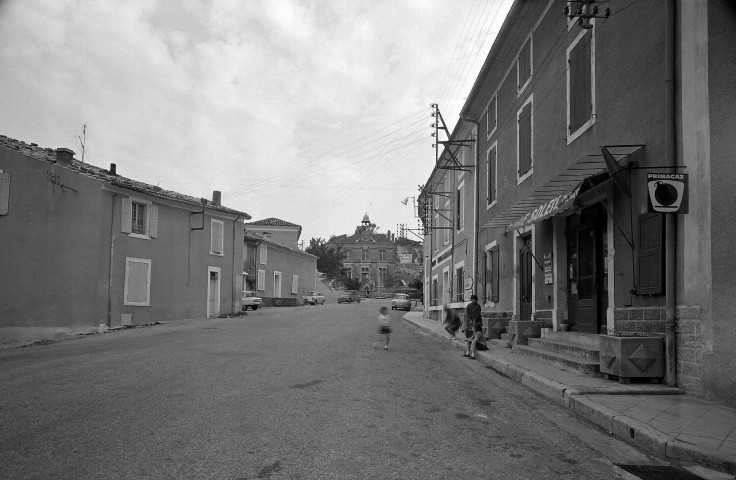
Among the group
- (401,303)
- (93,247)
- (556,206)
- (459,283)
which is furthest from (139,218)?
(401,303)

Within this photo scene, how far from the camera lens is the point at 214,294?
98.7 ft

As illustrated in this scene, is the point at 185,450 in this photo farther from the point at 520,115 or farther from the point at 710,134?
the point at 520,115

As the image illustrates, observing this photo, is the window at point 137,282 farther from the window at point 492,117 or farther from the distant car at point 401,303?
the distant car at point 401,303

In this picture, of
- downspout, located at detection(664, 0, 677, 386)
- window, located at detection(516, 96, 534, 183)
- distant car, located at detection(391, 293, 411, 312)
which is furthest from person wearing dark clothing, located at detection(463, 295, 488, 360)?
distant car, located at detection(391, 293, 411, 312)

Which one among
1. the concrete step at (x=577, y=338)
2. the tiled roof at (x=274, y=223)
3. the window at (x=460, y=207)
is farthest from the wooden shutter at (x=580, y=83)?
the tiled roof at (x=274, y=223)

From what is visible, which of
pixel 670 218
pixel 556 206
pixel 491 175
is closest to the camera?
pixel 670 218

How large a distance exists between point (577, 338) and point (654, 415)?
4.63m

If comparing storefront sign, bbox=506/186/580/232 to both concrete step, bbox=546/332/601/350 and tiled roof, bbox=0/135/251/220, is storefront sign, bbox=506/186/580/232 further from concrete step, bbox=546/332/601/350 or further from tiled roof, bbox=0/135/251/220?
tiled roof, bbox=0/135/251/220

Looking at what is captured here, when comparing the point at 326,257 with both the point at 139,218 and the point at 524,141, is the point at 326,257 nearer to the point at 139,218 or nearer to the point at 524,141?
the point at 139,218

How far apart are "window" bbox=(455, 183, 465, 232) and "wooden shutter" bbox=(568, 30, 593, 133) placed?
12.0m

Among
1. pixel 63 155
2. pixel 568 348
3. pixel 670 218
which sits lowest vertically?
pixel 568 348

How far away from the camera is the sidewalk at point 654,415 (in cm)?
496

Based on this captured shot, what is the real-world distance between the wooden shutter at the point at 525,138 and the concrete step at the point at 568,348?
462cm

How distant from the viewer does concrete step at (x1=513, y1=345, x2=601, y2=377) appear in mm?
8602
